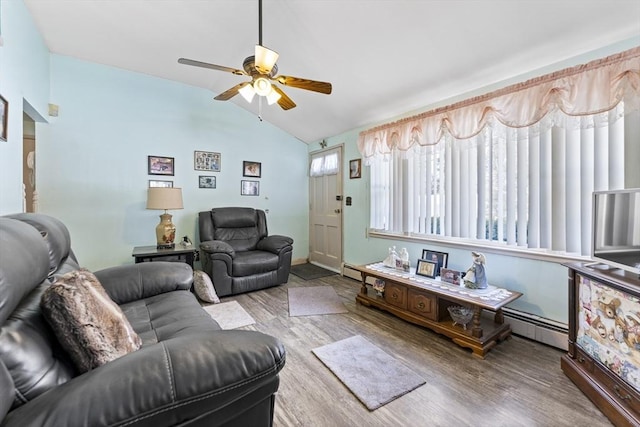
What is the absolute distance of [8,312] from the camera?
2.63 feet

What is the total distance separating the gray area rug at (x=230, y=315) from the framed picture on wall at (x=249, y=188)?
6.16 ft

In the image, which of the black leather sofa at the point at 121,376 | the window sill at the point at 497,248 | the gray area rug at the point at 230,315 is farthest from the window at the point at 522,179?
the black leather sofa at the point at 121,376

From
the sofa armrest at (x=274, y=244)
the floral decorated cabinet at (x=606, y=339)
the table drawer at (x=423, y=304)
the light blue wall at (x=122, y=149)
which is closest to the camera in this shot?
the floral decorated cabinet at (x=606, y=339)

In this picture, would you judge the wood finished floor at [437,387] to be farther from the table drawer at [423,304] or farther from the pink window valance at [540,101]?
the pink window valance at [540,101]

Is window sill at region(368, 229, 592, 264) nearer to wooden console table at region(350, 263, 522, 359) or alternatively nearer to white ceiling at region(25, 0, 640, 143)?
wooden console table at region(350, 263, 522, 359)

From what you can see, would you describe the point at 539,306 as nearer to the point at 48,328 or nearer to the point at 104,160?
the point at 48,328

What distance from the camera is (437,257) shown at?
266 centimetres

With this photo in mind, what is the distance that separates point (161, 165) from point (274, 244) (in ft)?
6.14

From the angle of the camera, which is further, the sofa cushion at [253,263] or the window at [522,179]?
the sofa cushion at [253,263]

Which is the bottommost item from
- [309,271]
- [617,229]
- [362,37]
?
[309,271]

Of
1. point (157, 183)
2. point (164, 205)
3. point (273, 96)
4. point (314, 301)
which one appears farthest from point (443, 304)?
point (157, 183)

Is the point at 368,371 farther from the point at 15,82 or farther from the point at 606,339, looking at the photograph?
the point at 15,82

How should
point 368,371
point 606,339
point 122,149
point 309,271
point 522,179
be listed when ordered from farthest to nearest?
point 309,271
point 122,149
point 522,179
point 368,371
point 606,339

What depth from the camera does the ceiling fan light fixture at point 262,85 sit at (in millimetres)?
2043
